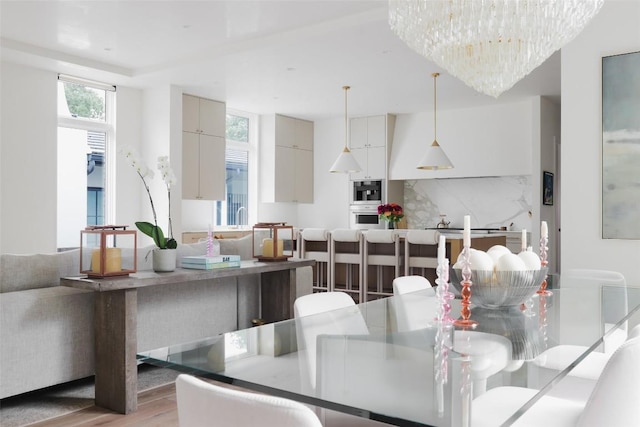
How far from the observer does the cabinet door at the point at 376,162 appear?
28.9 ft

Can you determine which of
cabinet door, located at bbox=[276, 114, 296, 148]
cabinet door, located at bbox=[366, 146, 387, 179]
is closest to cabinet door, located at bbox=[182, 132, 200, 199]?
cabinet door, located at bbox=[276, 114, 296, 148]

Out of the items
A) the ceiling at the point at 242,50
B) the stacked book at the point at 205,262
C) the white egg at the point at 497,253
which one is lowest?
the stacked book at the point at 205,262

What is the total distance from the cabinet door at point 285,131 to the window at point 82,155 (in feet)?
8.84

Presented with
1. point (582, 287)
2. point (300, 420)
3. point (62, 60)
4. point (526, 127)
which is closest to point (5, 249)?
point (62, 60)

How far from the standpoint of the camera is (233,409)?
988mm

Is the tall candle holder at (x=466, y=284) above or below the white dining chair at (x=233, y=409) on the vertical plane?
above

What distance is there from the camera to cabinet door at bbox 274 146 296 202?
8969 millimetres

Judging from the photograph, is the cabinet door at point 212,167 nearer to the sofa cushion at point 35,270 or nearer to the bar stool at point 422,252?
the bar stool at point 422,252

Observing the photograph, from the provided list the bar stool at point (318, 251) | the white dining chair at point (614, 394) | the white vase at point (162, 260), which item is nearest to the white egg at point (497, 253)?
the white dining chair at point (614, 394)

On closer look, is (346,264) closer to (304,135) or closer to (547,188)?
(547,188)

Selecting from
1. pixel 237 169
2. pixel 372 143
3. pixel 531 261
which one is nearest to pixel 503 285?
pixel 531 261

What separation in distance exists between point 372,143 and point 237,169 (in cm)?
220

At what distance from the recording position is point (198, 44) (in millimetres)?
5793

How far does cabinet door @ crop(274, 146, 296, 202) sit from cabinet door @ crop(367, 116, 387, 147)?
4.24 ft
